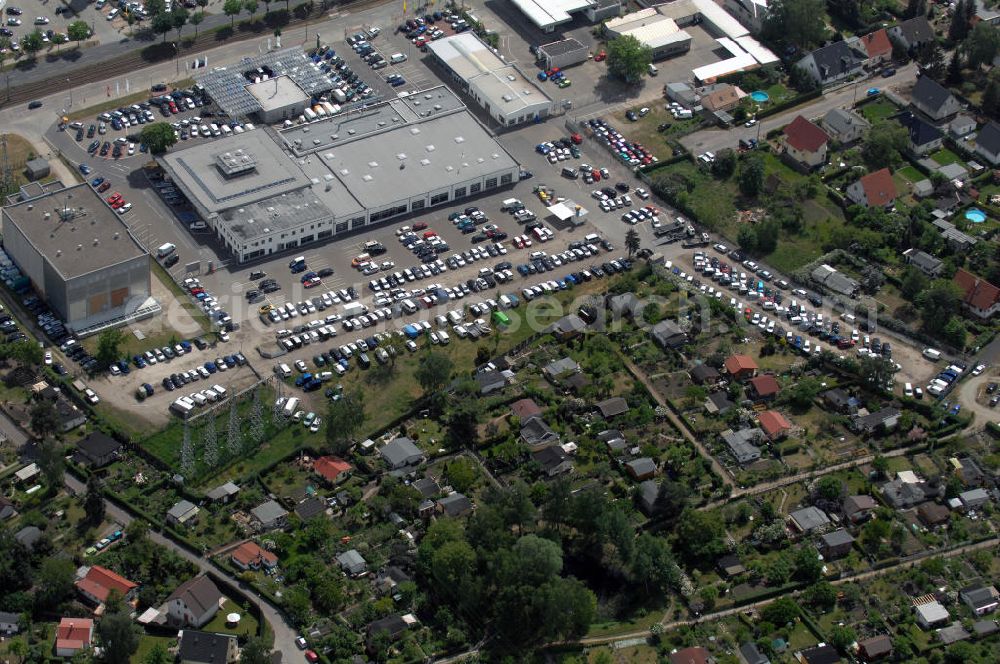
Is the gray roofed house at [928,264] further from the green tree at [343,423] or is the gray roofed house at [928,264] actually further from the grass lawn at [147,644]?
the grass lawn at [147,644]

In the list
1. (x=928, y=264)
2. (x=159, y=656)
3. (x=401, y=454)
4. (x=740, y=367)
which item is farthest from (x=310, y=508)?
(x=928, y=264)

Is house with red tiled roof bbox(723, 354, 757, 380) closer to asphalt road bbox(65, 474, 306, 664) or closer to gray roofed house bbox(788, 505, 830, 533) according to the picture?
gray roofed house bbox(788, 505, 830, 533)

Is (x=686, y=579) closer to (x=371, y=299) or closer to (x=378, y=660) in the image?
(x=378, y=660)

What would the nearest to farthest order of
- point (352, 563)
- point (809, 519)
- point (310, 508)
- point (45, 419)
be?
point (352, 563)
point (310, 508)
point (809, 519)
point (45, 419)

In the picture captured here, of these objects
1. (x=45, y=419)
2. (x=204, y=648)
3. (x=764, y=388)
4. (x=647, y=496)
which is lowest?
(x=764, y=388)

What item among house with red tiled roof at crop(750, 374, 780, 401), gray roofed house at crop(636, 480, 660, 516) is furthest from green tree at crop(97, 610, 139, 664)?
house with red tiled roof at crop(750, 374, 780, 401)

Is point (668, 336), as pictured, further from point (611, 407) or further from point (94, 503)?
point (94, 503)
